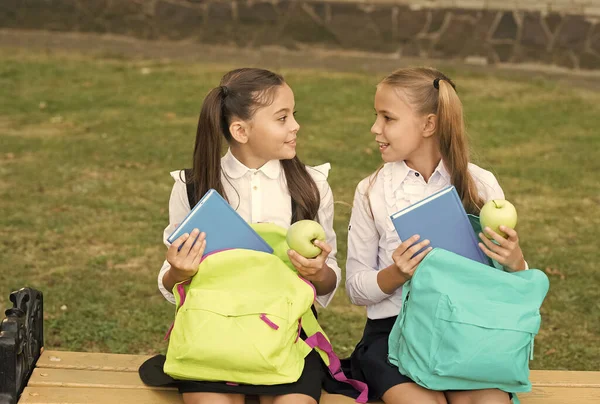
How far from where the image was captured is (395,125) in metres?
3.36

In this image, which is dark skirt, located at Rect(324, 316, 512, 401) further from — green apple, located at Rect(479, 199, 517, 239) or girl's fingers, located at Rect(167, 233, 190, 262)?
girl's fingers, located at Rect(167, 233, 190, 262)

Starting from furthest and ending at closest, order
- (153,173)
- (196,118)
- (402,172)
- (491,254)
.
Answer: (196,118), (153,173), (402,172), (491,254)

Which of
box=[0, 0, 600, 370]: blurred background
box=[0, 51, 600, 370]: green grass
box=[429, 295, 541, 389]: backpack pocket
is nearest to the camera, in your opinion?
box=[429, 295, 541, 389]: backpack pocket

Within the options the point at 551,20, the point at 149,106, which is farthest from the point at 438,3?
the point at 149,106

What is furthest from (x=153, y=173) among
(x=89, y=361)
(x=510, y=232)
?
(x=510, y=232)

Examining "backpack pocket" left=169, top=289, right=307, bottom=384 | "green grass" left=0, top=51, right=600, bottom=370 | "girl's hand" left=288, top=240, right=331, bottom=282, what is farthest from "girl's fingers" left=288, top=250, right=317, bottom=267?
"green grass" left=0, top=51, right=600, bottom=370

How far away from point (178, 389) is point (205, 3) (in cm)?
880

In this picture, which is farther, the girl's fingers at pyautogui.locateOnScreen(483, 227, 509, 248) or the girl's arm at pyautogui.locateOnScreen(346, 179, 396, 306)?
the girl's arm at pyautogui.locateOnScreen(346, 179, 396, 306)

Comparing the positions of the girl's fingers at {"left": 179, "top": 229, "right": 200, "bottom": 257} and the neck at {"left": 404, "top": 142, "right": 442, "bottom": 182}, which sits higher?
the neck at {"left": 404, "top": 142, "right": 442, "bottom": 182}

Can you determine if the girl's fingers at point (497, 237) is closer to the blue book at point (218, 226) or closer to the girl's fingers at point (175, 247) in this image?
the blue book at point (218, 226)

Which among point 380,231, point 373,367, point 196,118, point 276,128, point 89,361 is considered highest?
point 276,128

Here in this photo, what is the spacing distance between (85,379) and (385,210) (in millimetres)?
1189

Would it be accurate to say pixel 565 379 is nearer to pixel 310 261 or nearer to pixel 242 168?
pixel 310 261

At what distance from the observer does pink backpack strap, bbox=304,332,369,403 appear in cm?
316
